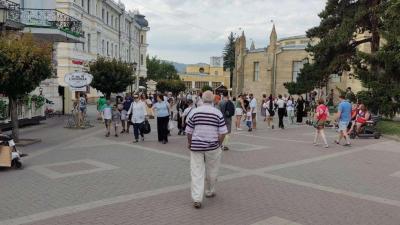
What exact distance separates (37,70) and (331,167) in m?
9.03

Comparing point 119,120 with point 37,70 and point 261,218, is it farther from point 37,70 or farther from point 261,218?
point 261,218

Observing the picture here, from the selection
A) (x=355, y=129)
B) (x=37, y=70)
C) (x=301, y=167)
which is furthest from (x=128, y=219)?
(x=355, y=129)

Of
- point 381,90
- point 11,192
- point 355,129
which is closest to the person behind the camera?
point 11,192

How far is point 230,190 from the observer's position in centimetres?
869

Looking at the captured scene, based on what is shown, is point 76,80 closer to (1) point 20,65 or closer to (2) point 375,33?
(1) point 20,65

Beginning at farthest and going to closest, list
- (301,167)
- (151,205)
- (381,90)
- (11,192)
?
(381,90) → (301,167) → (11,192) → (151,205)

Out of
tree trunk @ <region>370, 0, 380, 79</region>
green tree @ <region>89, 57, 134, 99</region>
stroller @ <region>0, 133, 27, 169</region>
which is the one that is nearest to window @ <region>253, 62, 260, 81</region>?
green tree @ <region>89, 57, 134, 99</region>

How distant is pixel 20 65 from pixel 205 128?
8117 mm

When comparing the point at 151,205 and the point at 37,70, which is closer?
the point at 151,205

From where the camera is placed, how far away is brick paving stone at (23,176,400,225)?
6.71 metres

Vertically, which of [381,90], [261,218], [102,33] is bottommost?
[261,218]

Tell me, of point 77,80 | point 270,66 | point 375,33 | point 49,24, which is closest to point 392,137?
point 375,33

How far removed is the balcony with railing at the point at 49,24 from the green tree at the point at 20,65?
9.18 m

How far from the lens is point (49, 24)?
78.5 feet
